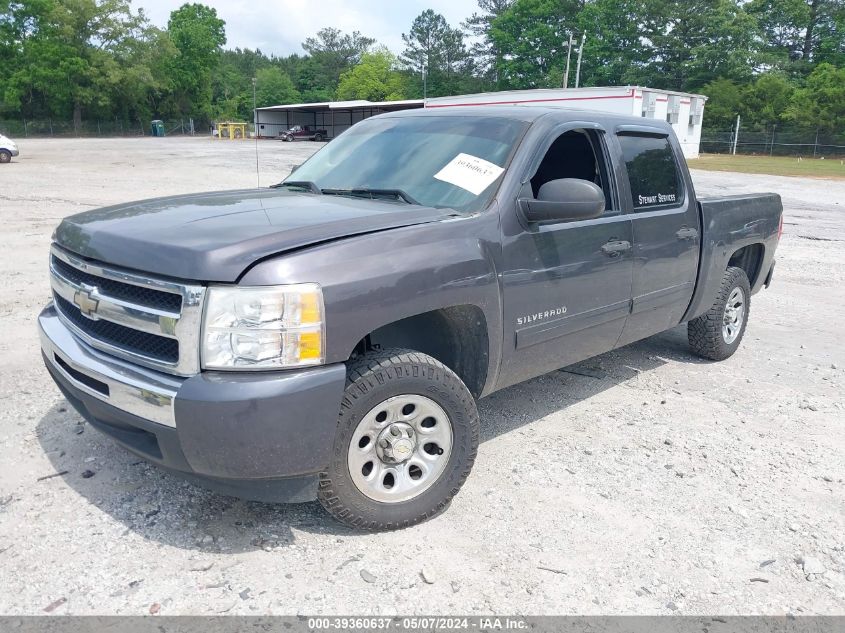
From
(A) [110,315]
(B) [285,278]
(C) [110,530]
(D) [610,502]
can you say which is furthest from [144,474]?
(D) [610,502]

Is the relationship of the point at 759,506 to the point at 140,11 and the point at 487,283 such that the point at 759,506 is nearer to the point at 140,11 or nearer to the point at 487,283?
A: the point at 487,283

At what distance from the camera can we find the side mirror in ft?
11.0

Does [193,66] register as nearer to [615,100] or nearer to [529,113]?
[615,100]

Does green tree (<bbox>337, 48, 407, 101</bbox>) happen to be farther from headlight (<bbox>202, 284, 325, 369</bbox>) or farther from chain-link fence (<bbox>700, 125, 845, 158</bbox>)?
headlight (<bbox>202, 284, 325, 369</bbox>)

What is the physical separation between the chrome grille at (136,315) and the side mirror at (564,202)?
5.53 feet

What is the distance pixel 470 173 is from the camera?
11.7 feet

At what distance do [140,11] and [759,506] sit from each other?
266 ft

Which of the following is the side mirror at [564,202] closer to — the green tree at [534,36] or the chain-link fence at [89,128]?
the chain-link fence at [89,128]

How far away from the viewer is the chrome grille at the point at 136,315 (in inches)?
101

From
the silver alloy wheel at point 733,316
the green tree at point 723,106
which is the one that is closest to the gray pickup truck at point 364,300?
the silver alloy wheel at point 733,316

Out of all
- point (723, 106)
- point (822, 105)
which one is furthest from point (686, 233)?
point (723, 106)

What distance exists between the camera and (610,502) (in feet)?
11.2

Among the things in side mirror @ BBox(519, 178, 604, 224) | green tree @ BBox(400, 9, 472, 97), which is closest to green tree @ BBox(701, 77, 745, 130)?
green tree @ BBox(400, 9, 472, 97)

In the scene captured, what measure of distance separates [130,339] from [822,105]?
59.1 m
